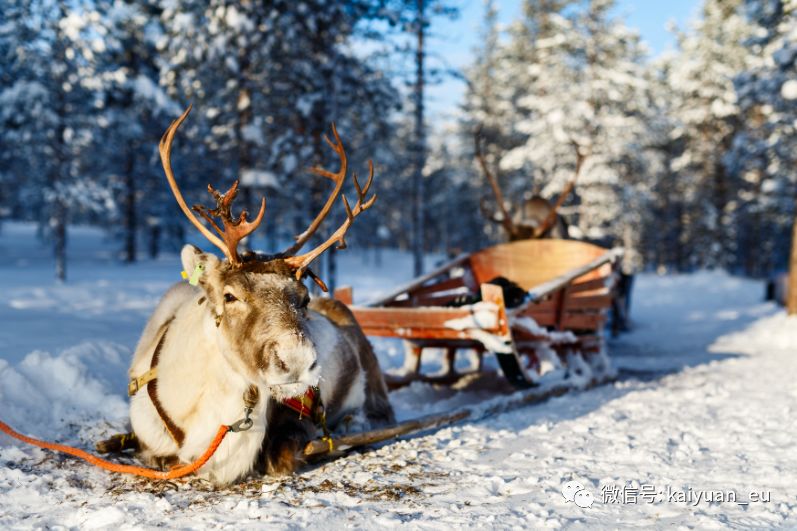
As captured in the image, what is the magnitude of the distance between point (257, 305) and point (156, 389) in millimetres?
1051

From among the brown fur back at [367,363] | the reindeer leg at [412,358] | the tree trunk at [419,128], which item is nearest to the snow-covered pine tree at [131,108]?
the tree trunk at [419,128]

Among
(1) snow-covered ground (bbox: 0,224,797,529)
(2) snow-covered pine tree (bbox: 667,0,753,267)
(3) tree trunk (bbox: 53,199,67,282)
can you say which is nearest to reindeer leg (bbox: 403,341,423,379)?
(1) snow-covered ground (bbox: 0,224,797,529)

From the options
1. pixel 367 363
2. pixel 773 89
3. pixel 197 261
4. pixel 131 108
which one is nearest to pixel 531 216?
pixel 367 363

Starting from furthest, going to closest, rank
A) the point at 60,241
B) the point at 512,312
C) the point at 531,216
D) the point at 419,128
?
1. the point at 419,128
2. the point at 60,241
3. the point at 531,216
4. the point at 512,312

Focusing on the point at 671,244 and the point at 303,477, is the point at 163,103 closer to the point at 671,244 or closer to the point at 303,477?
the point at 303,477

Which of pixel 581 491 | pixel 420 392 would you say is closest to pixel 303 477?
pixel 581 491

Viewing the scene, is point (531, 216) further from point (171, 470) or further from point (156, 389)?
point (171, 470)

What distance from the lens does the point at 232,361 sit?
3.56 meters

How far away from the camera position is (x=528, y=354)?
7516mm

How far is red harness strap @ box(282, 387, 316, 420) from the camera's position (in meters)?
4.08

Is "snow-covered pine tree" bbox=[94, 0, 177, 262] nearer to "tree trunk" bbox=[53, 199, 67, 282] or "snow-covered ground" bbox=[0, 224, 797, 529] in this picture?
"tree trunk" bbox=[53, 199, 67, 282]

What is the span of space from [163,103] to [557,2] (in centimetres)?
2324

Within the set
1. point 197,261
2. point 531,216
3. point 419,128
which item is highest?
point 419,128

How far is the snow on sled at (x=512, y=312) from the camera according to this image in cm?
596
